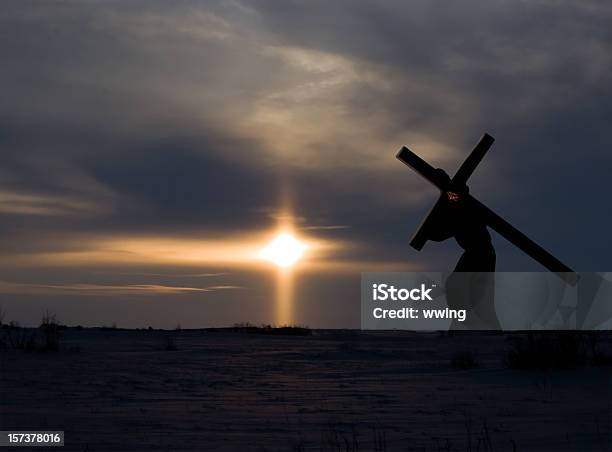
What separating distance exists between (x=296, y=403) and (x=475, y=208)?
657 inches

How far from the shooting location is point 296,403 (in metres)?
11.1

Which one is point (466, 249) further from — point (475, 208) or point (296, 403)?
point (296, 403)

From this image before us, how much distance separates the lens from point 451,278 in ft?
86.9

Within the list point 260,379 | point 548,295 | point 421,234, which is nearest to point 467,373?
point 260,379

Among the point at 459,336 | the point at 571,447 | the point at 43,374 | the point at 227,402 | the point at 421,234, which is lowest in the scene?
the point at 571,447

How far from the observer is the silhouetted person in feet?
85.1

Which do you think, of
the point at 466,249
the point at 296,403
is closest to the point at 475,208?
the point at 466,249

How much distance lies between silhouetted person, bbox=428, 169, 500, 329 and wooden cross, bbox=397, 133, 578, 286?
160 mm

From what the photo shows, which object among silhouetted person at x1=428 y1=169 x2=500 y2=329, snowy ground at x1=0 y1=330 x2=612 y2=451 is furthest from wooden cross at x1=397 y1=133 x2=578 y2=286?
snowy ground at x1=0 y1=330 x2=612 y2=451

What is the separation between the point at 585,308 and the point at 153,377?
18.0 m

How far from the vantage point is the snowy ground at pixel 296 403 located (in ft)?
27.3

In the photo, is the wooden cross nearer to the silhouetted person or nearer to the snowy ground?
the silhouetted person

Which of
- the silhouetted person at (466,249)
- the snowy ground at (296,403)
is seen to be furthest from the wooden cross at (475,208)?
the snowy ground at (296,403)

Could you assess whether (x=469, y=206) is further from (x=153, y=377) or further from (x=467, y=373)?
(x=153, y=377)
